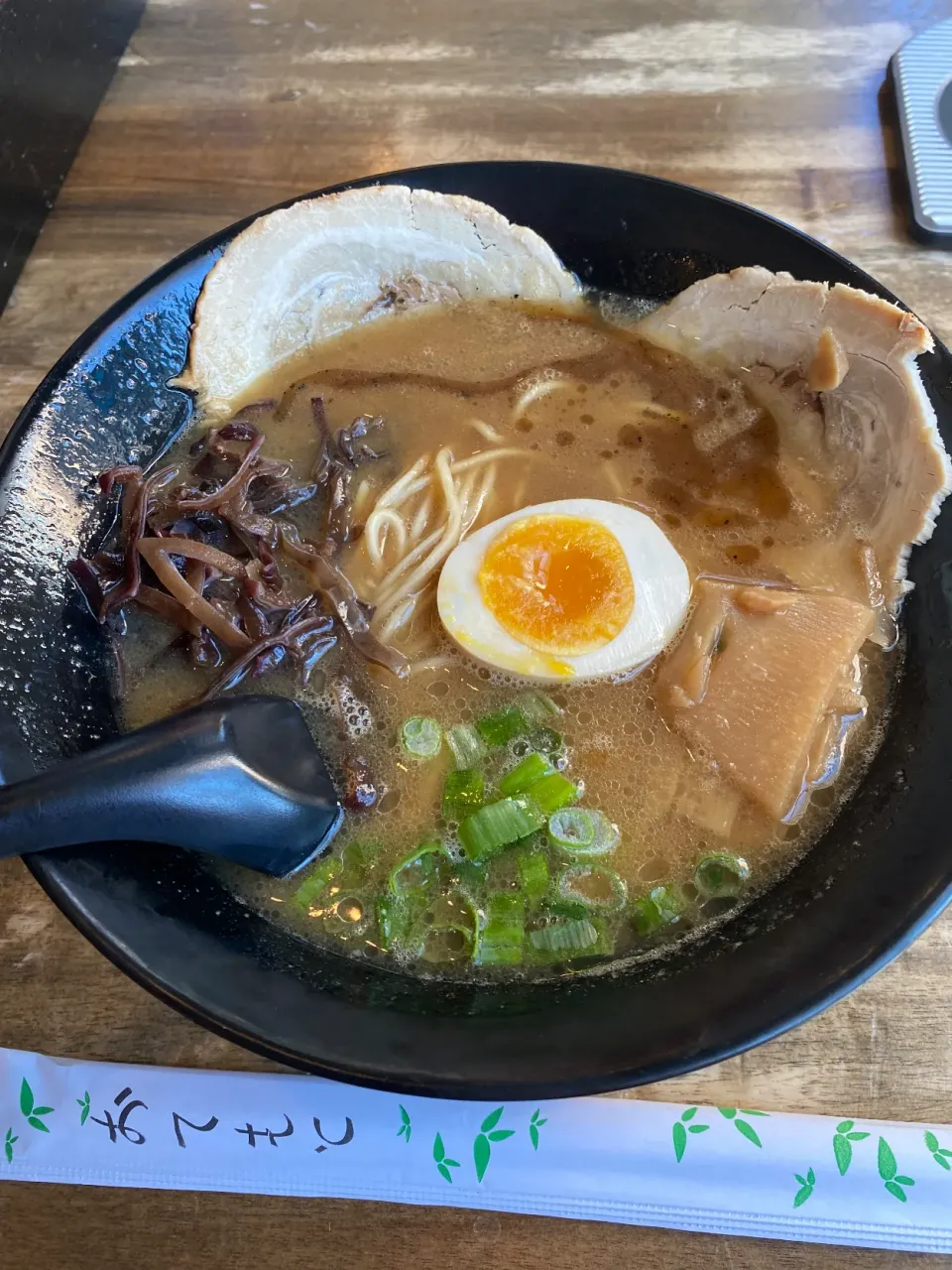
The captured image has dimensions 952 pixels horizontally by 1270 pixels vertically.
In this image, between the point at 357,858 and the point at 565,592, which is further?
the point at 565,592

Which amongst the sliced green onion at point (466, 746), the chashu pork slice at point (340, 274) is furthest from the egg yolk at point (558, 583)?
the chashu pork slice at point (340, 274)

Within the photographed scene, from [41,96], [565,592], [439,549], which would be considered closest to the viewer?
[565,592]

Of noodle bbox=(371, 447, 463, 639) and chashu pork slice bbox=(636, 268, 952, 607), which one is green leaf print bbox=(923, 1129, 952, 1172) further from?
noodle bbox=(371, 447, 463, 639)

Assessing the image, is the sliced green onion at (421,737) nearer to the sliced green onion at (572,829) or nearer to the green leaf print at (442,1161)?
the sliced green onion at (572,829)

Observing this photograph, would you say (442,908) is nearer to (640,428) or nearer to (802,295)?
(640,428)

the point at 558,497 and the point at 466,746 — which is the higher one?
the point at 558,497

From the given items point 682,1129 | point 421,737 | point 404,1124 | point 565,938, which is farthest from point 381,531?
point 682,1129

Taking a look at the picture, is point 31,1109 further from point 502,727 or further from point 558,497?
point 558,497

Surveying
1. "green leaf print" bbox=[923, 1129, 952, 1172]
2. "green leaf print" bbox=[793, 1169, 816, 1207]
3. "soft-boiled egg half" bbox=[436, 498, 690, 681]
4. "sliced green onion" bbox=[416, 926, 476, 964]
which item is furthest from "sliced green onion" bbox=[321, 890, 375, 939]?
"green leaf print" bbox=[923, 1129, 952, 1172]

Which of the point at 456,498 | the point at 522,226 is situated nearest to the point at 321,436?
the point at 456,498
